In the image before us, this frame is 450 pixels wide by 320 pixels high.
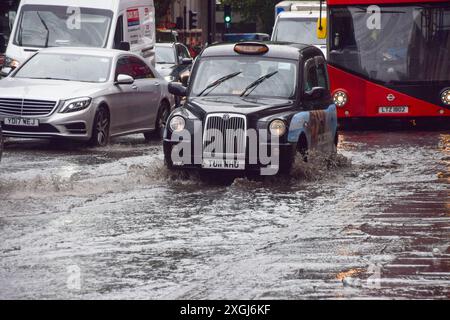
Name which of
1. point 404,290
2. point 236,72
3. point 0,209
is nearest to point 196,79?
point 236,72

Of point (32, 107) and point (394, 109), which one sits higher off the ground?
point (32, 107)

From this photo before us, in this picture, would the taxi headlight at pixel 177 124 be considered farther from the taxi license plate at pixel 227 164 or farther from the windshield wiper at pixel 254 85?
the windshield wiper at pixel 254 85

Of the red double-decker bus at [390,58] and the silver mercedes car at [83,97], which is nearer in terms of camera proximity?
the silver mercedes car at [83,97]

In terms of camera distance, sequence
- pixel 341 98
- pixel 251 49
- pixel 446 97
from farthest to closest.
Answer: pixel 341 98 → pixel 446 97 → pixel 251 49

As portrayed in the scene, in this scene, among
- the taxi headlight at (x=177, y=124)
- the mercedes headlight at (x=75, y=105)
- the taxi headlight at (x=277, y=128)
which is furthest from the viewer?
the mercedes headlight at (x=75, y=105)

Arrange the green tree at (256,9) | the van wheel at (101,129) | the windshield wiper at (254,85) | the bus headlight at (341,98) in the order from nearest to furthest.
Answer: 1. the windshield wiper at (254,85)
2. the van wheel at (101,129)
3. the bus headlight at (341,98)
4. the green tree at (256,9)

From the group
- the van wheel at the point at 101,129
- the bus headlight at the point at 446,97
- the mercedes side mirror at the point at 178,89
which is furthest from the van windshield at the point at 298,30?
the mercedes side mirror at the point at 178,89

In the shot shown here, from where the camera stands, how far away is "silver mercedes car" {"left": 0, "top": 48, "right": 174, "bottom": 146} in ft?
64.4

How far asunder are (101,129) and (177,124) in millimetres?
5067

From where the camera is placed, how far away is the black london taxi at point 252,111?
50.6 feet

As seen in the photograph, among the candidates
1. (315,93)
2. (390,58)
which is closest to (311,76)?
(315,93)

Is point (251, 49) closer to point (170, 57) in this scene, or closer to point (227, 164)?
point (227, 164)

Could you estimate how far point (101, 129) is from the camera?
67.5 ft
